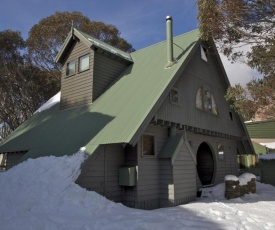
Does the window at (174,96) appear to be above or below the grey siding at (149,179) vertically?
above

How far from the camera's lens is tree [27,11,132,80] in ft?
109

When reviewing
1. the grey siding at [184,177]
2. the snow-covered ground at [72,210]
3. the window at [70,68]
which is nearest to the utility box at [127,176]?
the snow-covered ground at [72,210]

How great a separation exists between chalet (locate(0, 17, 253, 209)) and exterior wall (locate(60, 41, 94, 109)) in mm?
56

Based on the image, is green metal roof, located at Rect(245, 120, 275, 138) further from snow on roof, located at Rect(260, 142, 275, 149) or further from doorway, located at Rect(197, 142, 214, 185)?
doorway, located at Rect(197, 142, 214, 185)

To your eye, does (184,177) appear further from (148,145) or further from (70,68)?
(70,68)

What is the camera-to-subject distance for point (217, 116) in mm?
18172

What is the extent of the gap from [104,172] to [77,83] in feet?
22.7

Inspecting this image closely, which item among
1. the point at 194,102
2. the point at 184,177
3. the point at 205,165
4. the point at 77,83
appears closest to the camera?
the point at 184,177

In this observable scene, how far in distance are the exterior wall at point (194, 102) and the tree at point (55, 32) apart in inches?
780

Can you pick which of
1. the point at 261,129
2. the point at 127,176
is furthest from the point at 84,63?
the point at 261,129

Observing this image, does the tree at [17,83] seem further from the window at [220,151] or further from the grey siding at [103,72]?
the window at [220,151]

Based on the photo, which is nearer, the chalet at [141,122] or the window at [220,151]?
the chalet at [141,122]

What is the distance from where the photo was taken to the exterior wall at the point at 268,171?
2192cm

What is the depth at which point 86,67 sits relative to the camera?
16078 mm
